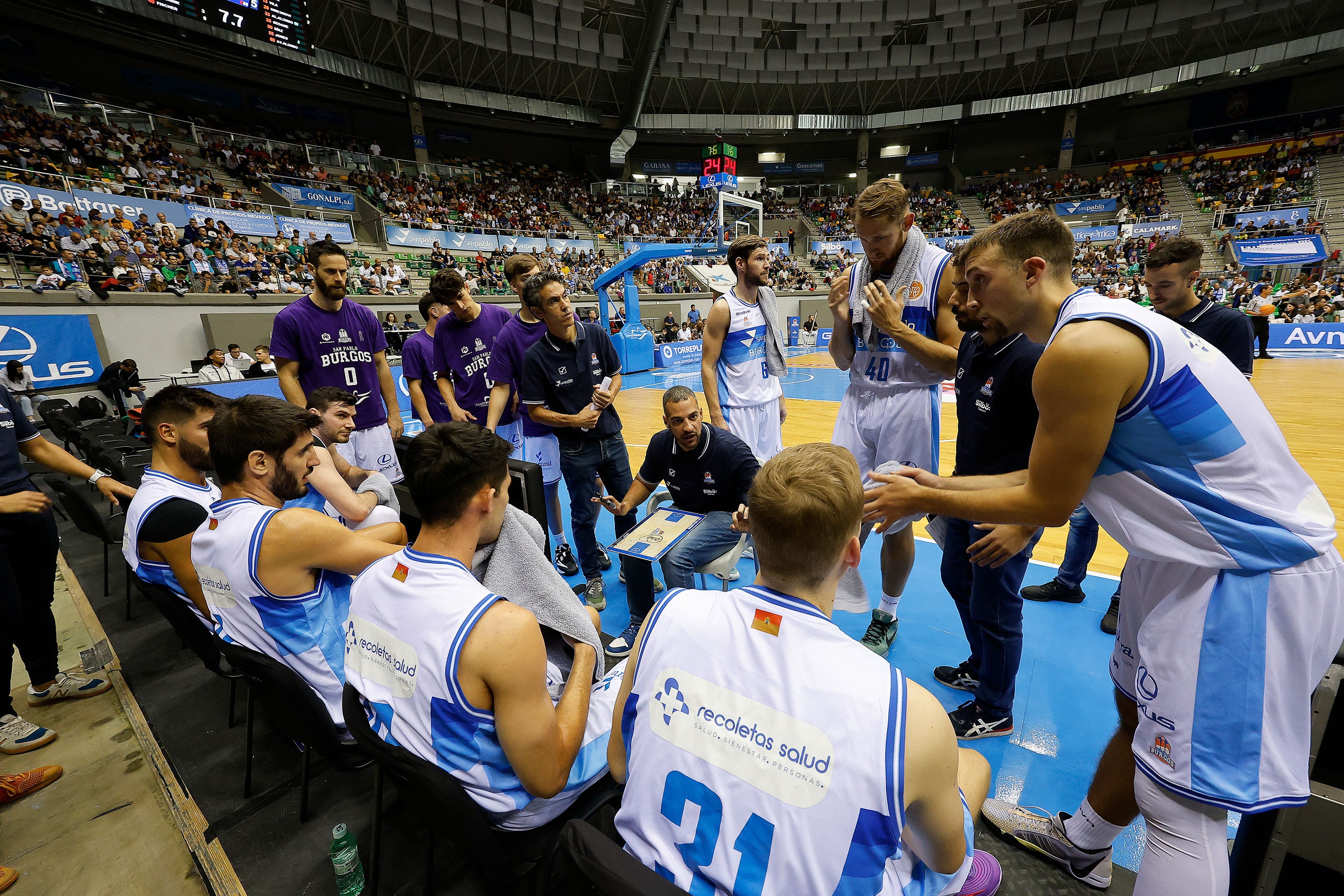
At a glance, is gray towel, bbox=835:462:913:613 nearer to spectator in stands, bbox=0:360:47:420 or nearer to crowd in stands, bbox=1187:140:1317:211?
spectator in stands, bbox=0:360:47:420

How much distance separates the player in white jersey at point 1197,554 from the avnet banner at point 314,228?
18690 millimetres

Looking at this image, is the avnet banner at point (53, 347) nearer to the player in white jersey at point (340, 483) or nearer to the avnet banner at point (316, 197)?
the avnet banner at point (316, 197)

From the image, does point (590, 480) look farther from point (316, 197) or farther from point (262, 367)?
point (316, 197)

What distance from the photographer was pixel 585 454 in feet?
12.6

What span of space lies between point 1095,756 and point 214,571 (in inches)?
141

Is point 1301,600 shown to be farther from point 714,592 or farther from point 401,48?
point 401,48

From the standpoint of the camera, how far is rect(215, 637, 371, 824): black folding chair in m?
1.76

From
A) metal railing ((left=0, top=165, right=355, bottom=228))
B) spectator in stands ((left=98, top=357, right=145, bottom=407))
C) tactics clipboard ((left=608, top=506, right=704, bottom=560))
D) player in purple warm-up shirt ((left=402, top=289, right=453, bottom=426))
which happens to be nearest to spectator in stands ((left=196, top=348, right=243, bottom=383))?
spectator in stands ((left=98, top=357, right=145, bottom=407))

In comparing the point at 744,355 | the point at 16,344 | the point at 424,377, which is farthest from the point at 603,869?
the point at 16,344

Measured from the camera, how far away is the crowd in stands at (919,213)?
96.2ft

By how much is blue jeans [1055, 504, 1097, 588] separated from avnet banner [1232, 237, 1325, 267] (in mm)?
23185

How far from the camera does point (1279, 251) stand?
18203mm

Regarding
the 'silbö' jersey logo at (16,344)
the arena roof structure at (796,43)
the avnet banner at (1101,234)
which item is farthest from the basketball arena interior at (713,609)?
the avnet banner at (1101,234)

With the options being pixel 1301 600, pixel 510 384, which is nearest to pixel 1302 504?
pixel 1301 600
